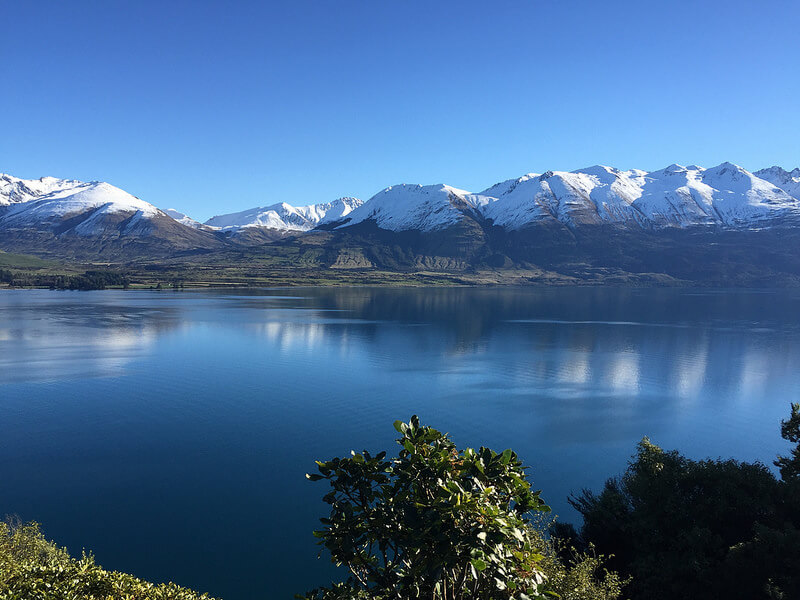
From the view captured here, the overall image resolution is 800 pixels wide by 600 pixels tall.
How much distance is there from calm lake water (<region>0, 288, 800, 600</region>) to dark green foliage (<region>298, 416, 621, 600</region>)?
2939cm

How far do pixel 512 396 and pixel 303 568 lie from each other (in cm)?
6323

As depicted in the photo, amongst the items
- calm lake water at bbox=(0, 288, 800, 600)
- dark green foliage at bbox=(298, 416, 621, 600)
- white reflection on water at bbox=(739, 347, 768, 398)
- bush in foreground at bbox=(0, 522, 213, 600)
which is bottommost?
calm lake water at bbox=(0, 288, 800, 600)

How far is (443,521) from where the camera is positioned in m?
12.1

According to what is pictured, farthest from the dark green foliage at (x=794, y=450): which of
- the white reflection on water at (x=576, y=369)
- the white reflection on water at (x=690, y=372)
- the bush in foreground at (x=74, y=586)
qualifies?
the white reflection on water at (x=576, y=369)

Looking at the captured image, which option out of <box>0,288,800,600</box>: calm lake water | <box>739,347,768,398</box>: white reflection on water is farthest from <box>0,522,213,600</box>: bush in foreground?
<box>739,347,768,398</box>: white reflection on water

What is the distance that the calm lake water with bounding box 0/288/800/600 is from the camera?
1810 inches

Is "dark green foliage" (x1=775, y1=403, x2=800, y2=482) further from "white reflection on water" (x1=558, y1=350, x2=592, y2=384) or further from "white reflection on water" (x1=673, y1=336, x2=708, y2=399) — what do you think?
"white reflection on water" (x1=558, y1=350, x2=592, y2=384)

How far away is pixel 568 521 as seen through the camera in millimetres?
48969

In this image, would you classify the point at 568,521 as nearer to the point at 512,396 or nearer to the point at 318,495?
the point at 318,495

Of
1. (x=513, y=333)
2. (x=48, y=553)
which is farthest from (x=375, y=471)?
(x=513, y=333)

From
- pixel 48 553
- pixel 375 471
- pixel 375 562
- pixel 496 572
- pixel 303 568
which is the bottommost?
pixel 303 568

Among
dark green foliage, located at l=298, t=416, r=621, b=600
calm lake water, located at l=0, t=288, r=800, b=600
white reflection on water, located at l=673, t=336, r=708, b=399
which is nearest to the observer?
dark green foliage, located at l=298, t=416, r=621, b=600

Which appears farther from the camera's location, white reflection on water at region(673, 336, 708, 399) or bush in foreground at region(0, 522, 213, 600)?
white reflection on water at region(673, 336, 708, 399)

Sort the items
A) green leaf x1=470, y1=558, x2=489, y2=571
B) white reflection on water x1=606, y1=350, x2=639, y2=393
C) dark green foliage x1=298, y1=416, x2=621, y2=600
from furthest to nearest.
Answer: white reflection on water x1=606, y1=350, x2=639, y2=393 < dark green foliage x1=298, y1=416, x2=621, y2=600 < green leaf x1=470, y1=558, x2=489, y2=571
